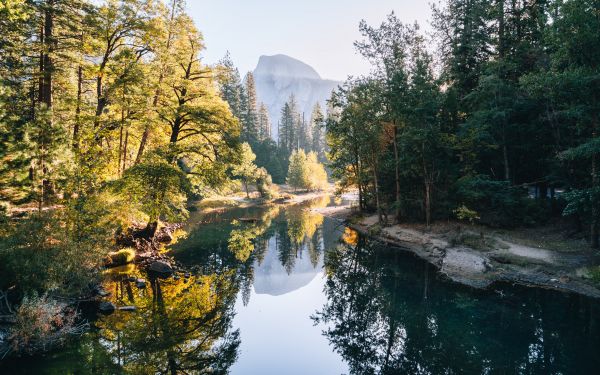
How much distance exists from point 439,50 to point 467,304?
32.2 metres

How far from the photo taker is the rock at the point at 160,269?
59.1 ft

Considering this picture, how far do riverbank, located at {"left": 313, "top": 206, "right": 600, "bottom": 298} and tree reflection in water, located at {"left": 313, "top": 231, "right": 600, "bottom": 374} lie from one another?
125 cm

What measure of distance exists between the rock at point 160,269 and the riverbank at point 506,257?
16.4 metres

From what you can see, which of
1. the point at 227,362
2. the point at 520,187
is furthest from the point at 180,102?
the point at 520,187

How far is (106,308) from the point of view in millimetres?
13289

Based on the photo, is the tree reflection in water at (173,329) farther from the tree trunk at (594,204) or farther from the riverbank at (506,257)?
the tree trunk at (594,204)

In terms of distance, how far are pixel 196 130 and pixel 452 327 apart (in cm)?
1981

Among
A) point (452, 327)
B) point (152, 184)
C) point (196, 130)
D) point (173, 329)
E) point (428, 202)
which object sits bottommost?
point (452, 327)

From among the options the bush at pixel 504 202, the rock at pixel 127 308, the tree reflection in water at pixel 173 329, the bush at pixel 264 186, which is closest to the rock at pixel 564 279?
the bush at pixel 504 202

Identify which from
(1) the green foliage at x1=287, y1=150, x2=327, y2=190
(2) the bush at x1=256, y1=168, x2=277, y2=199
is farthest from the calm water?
(1) the green foliage at x1=287, y1=150, x2=327, y2=190

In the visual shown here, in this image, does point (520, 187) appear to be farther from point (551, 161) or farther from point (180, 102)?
point (180, 102)

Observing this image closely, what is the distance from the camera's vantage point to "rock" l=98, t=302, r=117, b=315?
43.4 feet

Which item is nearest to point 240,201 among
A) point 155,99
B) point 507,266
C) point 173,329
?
point 155,99

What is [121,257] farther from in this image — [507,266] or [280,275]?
[507,266]
